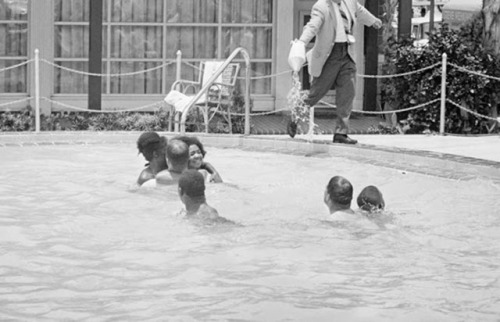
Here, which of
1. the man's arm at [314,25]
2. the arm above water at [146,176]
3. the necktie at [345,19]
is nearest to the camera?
the arm above water at [146,176]

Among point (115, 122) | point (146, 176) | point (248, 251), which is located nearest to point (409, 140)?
point (115, 122)

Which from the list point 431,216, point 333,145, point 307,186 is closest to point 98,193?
point 307,186

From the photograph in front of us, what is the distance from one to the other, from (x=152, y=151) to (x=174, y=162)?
47cm

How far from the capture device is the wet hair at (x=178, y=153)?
1039 centimetres

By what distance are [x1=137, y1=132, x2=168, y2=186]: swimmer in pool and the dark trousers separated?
396cm

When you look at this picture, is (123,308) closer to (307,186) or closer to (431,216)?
(431,216)

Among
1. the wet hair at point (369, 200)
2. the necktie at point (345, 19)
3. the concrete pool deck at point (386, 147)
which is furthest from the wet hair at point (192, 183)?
the necktie at point (345, 19)

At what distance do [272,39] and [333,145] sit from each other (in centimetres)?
659

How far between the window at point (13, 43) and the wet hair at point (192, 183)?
11489 millimetres

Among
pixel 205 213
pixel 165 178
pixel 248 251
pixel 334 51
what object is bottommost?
pixel 248 251

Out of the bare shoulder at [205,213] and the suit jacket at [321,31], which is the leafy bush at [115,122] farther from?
the bare shoulder at [205,213]

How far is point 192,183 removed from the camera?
900cm

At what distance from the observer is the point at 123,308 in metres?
6.91

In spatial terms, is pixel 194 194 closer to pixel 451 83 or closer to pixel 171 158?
pixel 171 158
